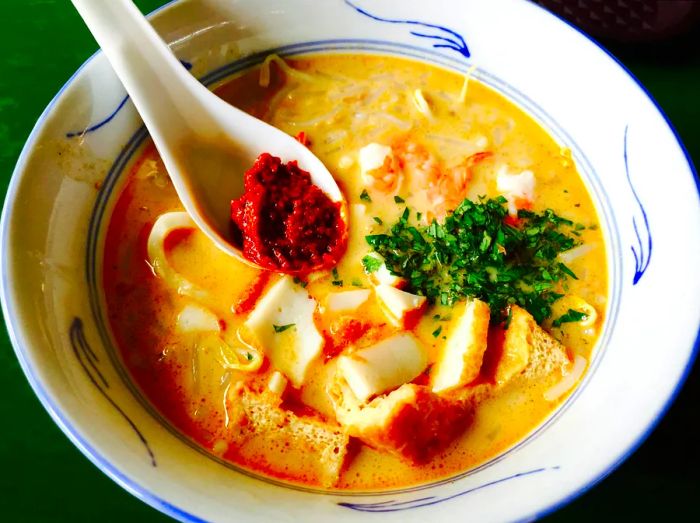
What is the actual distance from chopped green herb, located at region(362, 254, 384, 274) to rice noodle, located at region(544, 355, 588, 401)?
1.96 ft

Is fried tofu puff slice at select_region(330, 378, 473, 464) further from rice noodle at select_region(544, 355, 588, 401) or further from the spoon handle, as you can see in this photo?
the spoon handle

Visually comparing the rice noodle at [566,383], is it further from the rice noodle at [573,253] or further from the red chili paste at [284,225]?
the red chili paste at [284,225]

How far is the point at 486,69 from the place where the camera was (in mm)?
2201

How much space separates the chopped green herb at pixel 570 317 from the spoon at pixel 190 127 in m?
0.76

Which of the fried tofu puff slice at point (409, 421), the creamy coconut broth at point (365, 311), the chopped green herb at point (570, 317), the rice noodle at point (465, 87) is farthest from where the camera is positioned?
the rice noodle at point (465, 87)

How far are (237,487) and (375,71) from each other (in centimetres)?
147

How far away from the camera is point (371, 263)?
195cm

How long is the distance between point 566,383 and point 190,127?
1.39 meters

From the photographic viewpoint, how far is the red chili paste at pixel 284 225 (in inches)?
76.6

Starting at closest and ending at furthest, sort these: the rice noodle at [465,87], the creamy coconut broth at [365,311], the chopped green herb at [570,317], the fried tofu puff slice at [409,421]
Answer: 1. the fried tofu puff slice at [409,421]
2. the creamy coconut broth at [365,311]
3. the chopped green herb at [570,317]
4. the rice noodle at [465,87]

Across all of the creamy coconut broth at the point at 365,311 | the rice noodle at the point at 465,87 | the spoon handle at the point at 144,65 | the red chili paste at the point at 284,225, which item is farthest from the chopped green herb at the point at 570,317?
the spoon handle at the point at 144,65

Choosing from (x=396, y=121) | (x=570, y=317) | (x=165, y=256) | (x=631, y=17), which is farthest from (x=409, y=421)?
(x=631, y=17)

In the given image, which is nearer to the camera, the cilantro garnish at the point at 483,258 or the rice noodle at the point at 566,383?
the rice noodle at the point at 566,383

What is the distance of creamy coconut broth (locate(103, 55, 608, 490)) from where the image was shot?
1.71m
